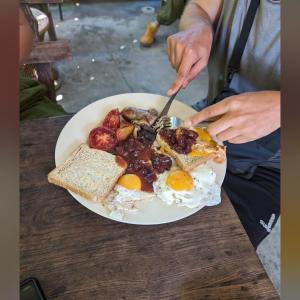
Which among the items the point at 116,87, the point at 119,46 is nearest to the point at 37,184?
the point at 116,87

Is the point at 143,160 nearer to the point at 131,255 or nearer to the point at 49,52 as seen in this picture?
the point at 131,255

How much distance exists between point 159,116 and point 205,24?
1.20 feet

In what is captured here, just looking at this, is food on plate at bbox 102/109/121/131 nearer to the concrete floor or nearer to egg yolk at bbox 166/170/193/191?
egg yolk at bbox 166/170/193/191

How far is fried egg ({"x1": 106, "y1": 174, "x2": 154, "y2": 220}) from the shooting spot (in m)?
0.73

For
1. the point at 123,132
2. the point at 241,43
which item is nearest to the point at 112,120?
the point at 123,132

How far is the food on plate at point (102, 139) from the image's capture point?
87 centimetres

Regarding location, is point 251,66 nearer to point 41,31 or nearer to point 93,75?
point 41,31

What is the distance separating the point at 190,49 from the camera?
1000 mm

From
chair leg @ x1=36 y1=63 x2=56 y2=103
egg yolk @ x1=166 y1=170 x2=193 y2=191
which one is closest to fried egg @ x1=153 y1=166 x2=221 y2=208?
egg yolk @ x1=166 y1=170 x2=193 y2=191

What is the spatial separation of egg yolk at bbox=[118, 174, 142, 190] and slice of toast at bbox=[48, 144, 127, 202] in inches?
0.5

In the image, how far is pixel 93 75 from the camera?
2.54 meters

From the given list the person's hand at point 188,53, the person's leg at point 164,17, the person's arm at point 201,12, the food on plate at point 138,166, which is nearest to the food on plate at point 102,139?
the food on plate at point 138,166

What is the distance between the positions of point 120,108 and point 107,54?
186 centimetres
